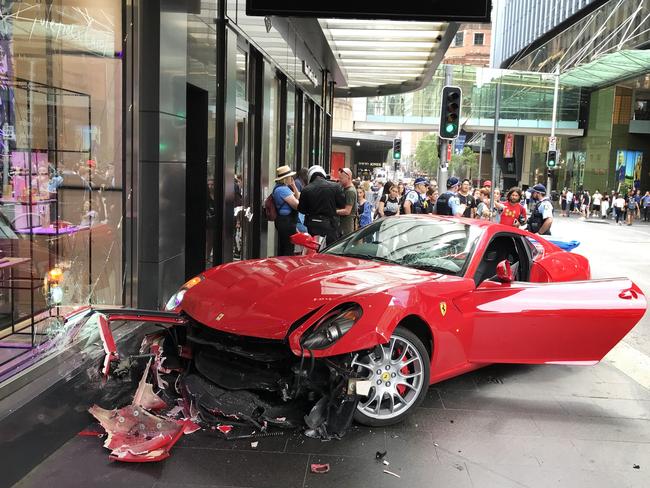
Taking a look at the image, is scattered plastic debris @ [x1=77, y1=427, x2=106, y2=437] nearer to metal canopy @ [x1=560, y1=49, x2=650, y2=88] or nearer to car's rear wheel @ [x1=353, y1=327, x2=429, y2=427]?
car's rear wheel @ [x1=353, y1=327, x2=429, y2=427]

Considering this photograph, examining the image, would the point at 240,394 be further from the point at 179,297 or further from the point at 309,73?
the point at 309,73

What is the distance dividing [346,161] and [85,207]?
50.9 meters

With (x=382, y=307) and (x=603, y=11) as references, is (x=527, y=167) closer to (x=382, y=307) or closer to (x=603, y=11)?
(x=603, y=11)

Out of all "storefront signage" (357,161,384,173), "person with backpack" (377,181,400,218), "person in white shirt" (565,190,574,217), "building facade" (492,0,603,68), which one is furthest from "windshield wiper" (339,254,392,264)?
"storefront signage" (357,161,384,173)

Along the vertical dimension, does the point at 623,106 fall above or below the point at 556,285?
above

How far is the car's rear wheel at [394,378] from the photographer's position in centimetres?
397

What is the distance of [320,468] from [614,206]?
108ft

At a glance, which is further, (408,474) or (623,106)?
(623,106)

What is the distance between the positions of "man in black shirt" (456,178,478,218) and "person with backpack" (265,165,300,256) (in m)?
3.23

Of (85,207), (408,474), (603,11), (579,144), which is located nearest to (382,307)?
(408,474)

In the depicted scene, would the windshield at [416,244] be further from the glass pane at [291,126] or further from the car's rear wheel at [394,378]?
the glass pane at [291,126]

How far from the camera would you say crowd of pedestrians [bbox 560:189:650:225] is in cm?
3165

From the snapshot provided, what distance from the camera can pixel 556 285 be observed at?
5.02 metres

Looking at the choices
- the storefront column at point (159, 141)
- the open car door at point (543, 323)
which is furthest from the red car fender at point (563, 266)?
the storefront column at point (159, 141)
